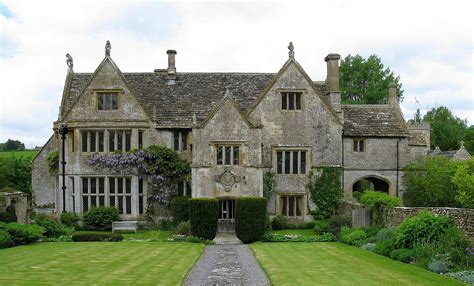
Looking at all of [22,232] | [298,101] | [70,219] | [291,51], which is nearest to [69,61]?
[70,219]

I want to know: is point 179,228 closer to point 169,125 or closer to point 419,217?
point 169,125

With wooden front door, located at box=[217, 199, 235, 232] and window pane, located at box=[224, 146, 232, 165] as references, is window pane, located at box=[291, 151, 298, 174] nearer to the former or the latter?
window pane, located at box=[224, 146, 232, 165]

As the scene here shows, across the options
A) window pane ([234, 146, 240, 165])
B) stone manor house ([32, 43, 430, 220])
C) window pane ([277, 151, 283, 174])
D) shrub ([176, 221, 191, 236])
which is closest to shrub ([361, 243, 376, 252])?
shrub ([176, 221, 191, 236])

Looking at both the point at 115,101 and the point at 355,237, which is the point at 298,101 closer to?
the point at 355,237

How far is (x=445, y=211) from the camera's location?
19.3 metres

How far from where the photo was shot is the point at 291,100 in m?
32.8

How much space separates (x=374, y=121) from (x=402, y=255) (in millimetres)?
17137

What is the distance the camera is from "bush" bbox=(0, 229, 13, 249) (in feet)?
71.3

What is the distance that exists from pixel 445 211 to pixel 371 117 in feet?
53.8

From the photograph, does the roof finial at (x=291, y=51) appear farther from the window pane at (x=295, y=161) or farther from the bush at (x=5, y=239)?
the bush at (x=5, y=239)

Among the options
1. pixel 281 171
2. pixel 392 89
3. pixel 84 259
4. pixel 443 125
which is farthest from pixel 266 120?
pixel 443 125

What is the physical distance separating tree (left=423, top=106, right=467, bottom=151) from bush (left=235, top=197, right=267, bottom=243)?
5539 centimetres

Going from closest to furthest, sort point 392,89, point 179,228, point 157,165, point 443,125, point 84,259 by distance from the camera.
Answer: point 84,259 → point 179,228 → point 157,165 → point 392,89 → point 443,125

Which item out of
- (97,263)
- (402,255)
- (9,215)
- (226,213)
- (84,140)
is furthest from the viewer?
(84,140)
